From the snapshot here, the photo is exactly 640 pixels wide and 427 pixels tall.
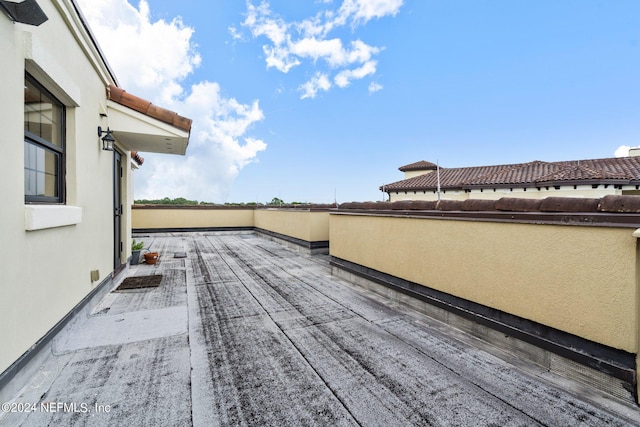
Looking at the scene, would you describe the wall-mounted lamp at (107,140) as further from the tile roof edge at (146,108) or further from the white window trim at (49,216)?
the white window trim at (49,216)

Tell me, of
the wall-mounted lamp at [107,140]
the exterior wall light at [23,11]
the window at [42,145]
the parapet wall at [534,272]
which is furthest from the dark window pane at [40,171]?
the parapet wall at [534,272]

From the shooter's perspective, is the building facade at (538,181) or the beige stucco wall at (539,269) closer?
the beige stucco wall at (539,269)

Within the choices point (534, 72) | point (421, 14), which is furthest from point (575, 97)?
point (421, 14)

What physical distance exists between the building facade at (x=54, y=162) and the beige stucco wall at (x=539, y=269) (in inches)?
183

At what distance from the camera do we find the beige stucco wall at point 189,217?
1502 centimetres

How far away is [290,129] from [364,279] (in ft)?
67.9

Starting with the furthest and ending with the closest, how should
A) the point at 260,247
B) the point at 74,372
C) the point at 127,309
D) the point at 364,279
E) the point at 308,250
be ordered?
the point at 260,247 < the point at 308,250 < the point at 364,279 < the point at 127,309 < the point at 74,372

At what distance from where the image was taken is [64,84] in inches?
129

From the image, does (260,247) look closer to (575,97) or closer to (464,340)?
(464,340)

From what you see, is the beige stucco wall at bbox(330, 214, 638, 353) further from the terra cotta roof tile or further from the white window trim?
the terra cotta roof tile

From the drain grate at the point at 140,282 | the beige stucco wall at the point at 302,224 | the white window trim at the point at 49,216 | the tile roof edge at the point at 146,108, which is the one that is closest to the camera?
the white window trim at the point at 49,216

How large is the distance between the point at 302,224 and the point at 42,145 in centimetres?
760

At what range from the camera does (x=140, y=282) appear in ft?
19.9

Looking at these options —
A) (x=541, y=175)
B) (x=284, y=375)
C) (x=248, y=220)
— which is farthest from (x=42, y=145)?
(x=541, y=175)
